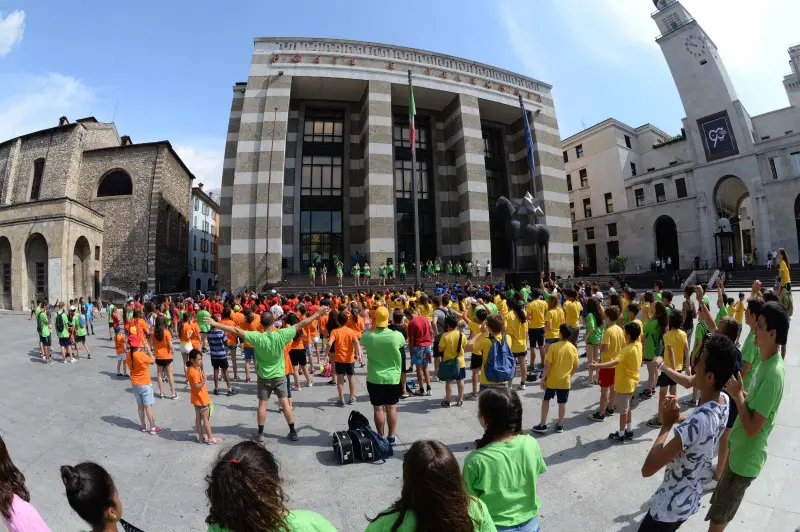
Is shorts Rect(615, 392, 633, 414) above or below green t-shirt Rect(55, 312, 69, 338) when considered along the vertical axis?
below

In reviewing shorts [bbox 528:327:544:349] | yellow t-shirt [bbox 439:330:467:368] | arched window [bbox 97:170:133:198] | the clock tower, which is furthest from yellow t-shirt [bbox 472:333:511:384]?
the clock tower

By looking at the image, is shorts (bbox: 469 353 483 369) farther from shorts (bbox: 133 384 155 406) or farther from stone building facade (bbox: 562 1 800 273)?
stone building facade (bbox: 562 1 800 273)

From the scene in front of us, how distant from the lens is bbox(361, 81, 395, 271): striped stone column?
94.5 ft

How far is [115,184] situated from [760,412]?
4451cm

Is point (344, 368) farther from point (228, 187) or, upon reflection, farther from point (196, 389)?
point (228, 187)

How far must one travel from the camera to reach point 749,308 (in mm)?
4184

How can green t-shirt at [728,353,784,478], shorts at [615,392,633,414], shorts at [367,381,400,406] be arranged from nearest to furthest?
green t-shirt at [728,353,784,478] < shorts at [615,392,633,414] < shorts at [367,381,400,406]

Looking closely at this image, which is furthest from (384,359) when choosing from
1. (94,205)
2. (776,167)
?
(776,167)

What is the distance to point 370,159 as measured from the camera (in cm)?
2916

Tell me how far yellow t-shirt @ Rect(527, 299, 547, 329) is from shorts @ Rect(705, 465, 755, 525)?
6.28 m

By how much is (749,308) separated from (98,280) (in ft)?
135

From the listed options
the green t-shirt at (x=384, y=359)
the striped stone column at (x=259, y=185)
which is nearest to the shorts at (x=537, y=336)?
the green t-shirt at (x=384, y=359)

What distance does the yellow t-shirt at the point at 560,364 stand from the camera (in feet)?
18.5

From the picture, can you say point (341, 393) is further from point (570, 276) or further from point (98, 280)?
point (98, 280)
